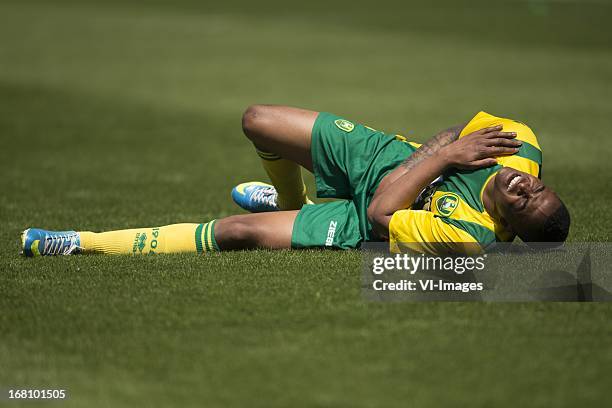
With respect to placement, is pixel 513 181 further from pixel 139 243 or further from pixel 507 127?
pixel 139 243

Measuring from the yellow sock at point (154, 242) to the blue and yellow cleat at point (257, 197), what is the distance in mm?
841

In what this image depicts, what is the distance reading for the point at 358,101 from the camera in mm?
15438

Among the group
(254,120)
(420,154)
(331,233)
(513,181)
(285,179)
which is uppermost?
(254,120)

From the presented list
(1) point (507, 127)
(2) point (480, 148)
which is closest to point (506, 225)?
(2) point (480, 148)

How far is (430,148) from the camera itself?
6320 millimetres

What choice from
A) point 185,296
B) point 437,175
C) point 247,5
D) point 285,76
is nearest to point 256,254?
point 185,296

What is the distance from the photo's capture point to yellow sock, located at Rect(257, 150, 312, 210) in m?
6.85

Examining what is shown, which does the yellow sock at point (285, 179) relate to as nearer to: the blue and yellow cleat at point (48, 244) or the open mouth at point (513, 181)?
the blue and yellow cleat at point (48, 244)

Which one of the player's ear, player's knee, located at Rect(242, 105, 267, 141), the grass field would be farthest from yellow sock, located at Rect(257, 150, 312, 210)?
the player's ear

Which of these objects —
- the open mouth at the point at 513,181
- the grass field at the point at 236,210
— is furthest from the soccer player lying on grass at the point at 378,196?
the grass field at the point at 236,210

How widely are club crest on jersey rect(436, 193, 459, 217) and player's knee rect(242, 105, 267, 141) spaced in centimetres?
136

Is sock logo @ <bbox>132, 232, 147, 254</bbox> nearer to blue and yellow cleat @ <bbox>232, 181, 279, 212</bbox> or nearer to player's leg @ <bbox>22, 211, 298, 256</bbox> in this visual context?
player's leg @ <bbox>22, 211, 298, 256</bbox>

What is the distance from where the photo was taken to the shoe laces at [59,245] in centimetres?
648

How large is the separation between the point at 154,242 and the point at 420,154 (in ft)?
6.18
